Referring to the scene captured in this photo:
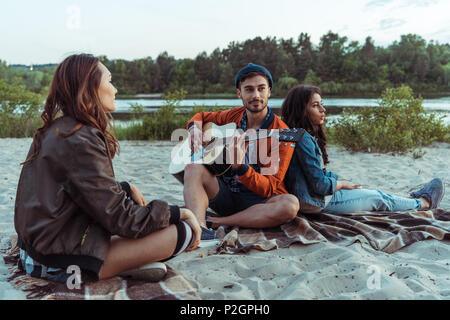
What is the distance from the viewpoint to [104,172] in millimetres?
1801

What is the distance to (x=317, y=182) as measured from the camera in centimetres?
312

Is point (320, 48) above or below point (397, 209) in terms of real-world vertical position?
above

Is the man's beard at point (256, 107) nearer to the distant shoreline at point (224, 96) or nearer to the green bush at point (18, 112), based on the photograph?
the green bush at point (18, 112)

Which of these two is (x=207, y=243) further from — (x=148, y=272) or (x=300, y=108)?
(x=300, y=108)

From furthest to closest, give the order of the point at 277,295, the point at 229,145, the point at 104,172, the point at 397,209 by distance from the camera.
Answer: the point at 397,209, the point at 229,145, the point at 277,295, the point at 104,172

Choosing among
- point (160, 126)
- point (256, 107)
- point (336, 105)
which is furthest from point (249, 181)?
point (336, 105)

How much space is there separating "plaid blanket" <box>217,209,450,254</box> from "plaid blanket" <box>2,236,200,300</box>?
590 mm

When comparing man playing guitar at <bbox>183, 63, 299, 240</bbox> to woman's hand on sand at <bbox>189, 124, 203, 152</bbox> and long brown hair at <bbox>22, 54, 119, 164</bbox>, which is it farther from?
long brown hair at <bbox>22, 54, 119, 164</bbox>

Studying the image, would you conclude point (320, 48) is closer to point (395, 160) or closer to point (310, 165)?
point (395, 160)

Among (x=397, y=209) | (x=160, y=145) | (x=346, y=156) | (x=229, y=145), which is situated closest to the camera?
(x=229, y=145)

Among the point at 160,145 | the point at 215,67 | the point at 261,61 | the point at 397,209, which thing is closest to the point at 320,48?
the point at 261,61

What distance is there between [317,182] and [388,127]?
14.6 ft

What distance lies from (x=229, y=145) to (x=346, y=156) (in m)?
4.37

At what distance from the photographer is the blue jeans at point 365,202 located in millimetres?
3520
